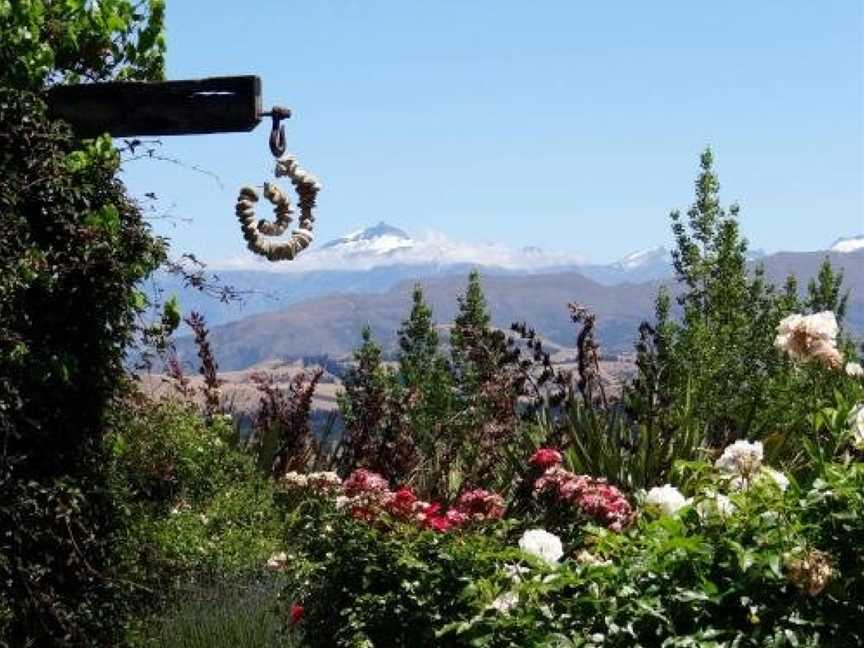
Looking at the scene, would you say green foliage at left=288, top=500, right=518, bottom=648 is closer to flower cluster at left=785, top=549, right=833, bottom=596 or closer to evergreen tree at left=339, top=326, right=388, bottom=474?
flower cluster at left=785, top=549, right=833, bottom=596

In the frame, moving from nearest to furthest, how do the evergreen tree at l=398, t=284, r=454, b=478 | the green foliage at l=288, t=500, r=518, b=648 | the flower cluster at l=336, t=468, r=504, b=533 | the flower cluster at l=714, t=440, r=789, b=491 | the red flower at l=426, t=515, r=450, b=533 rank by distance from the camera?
the flower cluster at l=714, t=440, r=789, b=491, the green foliage at l=288, t=500, r=518, b=648, the red flower at l=426, t=515, r=450, b=533, the flower cluster at l=336, t=468, r=504, b=533, the evergreen tree at l=398, t=284, r=454, b=478

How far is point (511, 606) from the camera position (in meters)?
5.02

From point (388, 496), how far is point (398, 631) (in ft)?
5.57

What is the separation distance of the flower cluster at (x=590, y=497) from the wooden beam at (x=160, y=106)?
2749 millimetres

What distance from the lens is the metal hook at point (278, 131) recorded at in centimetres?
655

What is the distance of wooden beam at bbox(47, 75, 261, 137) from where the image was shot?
639 cm

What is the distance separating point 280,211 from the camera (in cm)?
708

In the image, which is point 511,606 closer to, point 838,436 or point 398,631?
point 398,631

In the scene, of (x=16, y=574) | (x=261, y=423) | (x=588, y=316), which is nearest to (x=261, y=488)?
(x=261, y=423)

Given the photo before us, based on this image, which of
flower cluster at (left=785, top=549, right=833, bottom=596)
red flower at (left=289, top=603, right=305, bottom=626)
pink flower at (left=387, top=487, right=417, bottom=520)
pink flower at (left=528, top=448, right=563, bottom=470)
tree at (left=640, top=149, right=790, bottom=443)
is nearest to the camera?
flower cluster at (left=785, top=549, right=833, bottom=596)

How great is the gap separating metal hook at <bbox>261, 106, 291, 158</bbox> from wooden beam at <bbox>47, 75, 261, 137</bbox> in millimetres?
131

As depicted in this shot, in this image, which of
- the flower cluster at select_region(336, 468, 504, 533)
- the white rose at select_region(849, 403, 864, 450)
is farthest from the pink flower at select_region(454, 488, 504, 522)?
the white rose at select_region(849, 403, 864, 450)

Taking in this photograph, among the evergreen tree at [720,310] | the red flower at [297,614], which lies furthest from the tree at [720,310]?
the red flower at [297,614]

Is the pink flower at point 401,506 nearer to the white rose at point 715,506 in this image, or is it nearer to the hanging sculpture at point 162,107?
the hanging sculpture at point 162,107
